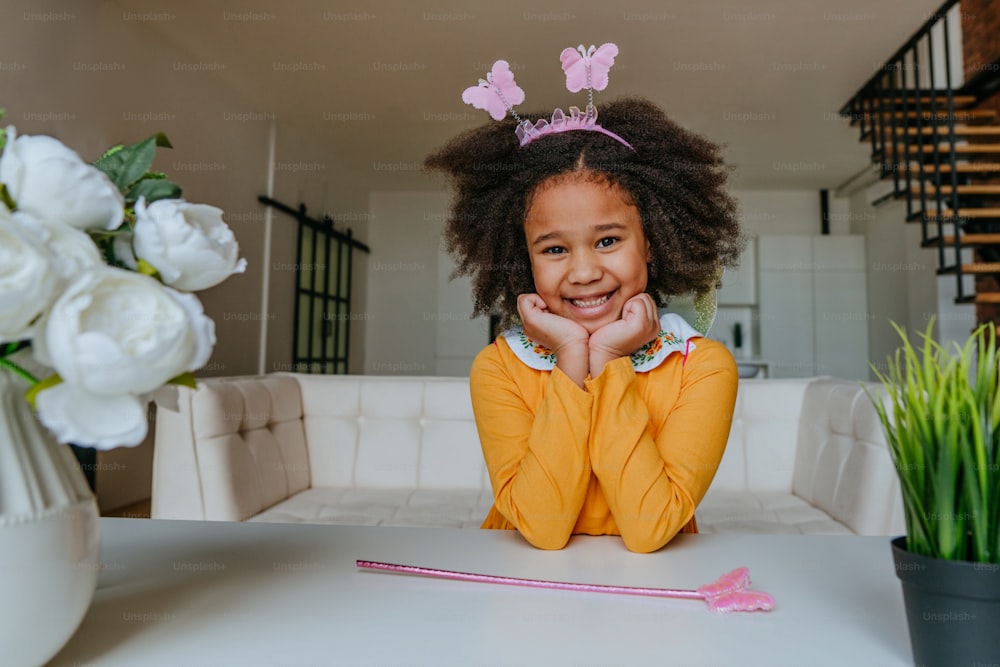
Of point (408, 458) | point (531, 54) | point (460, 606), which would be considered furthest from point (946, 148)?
point (460, 606)

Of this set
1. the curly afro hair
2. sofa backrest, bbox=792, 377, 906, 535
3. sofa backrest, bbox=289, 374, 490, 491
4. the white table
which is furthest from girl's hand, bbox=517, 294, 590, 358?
sofa backrest, bbox=289, 374, 490, 491

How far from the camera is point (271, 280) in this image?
5.26m

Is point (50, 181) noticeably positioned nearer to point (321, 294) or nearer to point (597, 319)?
point (597, 319)

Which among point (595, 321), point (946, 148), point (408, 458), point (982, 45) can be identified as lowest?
point (408, 458)

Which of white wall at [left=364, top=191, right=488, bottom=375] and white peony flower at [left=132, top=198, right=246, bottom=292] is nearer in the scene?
white peony flower at [left=132, top=198, right=246, bottom=292]

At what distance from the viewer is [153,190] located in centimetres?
48

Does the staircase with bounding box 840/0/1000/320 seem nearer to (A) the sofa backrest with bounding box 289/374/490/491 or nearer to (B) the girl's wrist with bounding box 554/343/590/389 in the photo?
(A) the sofa backrest with bounding box 289/374/490/491

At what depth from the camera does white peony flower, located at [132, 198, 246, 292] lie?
43cm

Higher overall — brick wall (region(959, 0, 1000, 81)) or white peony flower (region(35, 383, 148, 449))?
brick wall (region(959, 0, 1000, 81))

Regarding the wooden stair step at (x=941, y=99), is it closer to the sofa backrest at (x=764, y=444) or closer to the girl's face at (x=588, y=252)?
the sofa backrest at (x=764, y=444)

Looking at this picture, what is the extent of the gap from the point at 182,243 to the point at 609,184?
2.26ft

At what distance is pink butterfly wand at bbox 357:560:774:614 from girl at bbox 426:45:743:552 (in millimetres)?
176

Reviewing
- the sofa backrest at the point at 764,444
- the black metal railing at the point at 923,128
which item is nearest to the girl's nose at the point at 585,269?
the sofa backrest at the point at 764,444

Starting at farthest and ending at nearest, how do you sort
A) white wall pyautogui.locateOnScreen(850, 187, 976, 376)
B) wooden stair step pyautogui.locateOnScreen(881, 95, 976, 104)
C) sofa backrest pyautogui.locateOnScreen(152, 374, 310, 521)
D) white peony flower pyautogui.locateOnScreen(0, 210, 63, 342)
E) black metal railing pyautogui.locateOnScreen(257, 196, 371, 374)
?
black metal railing pyautogui.locateOnScreen(257, 196, 371, 374), white wall pyautogui.locateOnScreen(850, 187, 976, 376), wooden stair step pyautogui.locateOnScreen(881, 95, 976, 104), sofa backrest pyautogui.locateOnScreen(152, 374, 310, 521), white peony flower pyautogui.locateOnScreen(0, 210, 63, 342)
